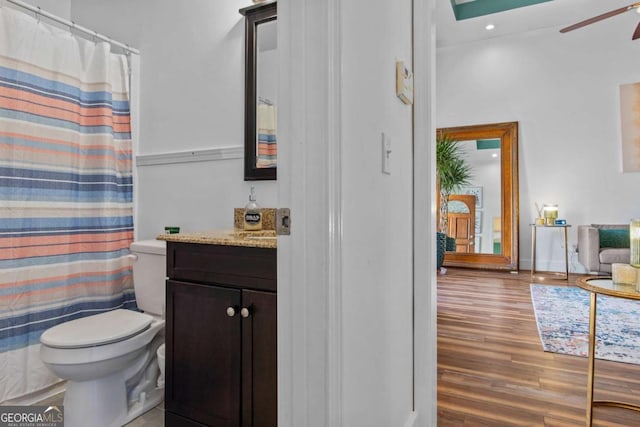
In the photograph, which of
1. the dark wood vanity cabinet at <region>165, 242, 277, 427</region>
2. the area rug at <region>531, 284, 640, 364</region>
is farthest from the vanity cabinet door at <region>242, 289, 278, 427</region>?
the area rug at <region>531, 284, 640, 364</region>

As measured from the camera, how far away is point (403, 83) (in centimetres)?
118

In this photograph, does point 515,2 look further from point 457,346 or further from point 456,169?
point 457,346

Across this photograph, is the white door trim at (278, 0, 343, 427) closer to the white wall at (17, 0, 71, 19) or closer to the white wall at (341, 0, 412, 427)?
the white wall at (341, 0, 412, 427)

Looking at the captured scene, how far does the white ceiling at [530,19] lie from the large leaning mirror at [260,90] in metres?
3.23

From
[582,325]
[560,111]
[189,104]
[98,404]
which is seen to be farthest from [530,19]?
[98,404]

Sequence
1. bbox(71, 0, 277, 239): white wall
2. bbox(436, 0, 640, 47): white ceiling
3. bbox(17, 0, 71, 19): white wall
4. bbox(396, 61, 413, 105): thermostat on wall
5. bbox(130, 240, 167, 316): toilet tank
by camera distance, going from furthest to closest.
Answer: bbox(436, 0, 640, 47): white ceiling < bbox(17, 0, 71, 19): white wall < bbox(71, 0, 277, 239): white wall < bbox(130, 240, 167, 316): toilet tank < bbox(396, 61, 413, 105): thermostat on wall

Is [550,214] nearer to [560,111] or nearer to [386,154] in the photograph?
[560,111]

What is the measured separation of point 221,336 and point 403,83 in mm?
1106

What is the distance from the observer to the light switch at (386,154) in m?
1.01

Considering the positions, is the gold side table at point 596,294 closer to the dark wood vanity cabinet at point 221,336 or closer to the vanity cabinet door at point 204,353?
the dark wood vanity cabinet at point 221,336

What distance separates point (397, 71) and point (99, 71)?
1.92 m

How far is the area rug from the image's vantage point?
226 cm

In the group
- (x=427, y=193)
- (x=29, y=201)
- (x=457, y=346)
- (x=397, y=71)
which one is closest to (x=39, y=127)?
(x=29, y=201)

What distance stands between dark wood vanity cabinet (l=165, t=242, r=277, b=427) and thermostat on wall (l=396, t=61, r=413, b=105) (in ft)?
2.25
